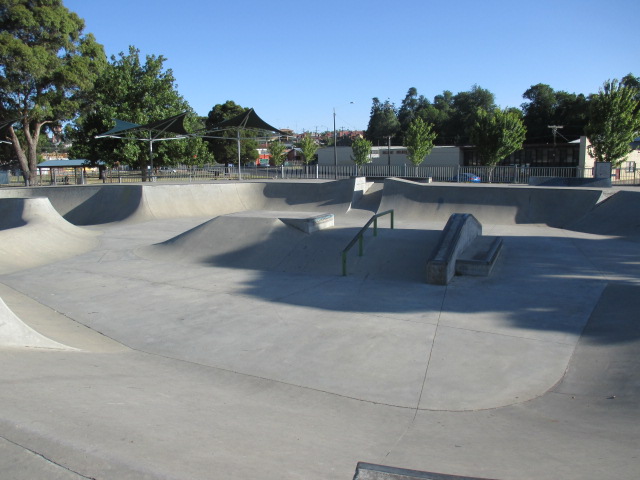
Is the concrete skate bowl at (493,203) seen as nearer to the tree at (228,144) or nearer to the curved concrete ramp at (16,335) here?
the curved concrete ramp at (16,335)

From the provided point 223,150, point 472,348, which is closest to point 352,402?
point 472,348

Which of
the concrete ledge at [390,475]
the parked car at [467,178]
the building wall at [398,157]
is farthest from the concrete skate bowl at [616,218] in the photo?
the building wall at [398,157]

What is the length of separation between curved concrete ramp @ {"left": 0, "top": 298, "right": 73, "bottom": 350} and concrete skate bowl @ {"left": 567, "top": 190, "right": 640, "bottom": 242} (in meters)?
14.2

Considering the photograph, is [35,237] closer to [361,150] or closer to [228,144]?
[361,150]

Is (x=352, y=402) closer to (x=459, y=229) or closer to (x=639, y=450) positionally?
(x=639, y=450)

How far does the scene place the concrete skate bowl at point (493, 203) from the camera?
56.0ft

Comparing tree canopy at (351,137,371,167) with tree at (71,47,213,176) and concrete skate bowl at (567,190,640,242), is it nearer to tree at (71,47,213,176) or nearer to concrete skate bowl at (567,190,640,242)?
tree at (71,47,213,176)

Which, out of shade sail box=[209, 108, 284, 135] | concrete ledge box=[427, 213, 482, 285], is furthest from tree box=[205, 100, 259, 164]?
concrete ledge box=[427, 213, 482, 285]

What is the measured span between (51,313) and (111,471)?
6906 millimetres

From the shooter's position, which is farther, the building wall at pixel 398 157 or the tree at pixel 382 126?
the tree at pixel 382 126

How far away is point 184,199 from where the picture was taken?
22.8 m

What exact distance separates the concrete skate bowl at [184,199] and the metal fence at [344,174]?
5266mm

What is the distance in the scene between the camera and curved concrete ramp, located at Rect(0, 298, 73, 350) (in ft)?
18.6

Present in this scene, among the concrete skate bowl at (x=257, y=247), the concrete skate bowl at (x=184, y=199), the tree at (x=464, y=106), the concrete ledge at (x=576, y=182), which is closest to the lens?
the concrete skate bowl at (x=257, y=247)
